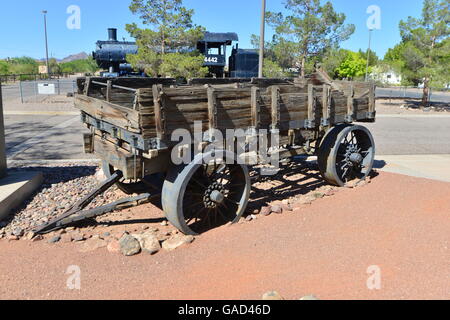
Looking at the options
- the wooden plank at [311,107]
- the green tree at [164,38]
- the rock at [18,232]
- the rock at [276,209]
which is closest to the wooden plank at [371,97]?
the wooden plank at [311,107]

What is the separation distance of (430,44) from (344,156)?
18921 mm

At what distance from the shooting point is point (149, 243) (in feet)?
14.5

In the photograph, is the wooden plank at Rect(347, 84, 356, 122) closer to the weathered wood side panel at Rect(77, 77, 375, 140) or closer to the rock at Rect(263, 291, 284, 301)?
the weathered wood side panel at Rect(77, 77, 375, 140)

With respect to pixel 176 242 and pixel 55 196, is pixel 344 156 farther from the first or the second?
pixel 55 196

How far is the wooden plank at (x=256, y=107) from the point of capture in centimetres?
490

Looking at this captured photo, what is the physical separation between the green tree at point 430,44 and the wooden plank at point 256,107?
63.4ft

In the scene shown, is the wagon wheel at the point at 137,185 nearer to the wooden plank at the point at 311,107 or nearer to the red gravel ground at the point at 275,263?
the red gravel ground at the point at 275,263

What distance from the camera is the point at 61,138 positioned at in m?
11.5

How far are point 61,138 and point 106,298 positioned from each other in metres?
9.09

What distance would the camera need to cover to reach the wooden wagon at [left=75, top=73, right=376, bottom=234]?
4.21 meters

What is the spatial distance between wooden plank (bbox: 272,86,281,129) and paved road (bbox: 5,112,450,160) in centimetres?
557

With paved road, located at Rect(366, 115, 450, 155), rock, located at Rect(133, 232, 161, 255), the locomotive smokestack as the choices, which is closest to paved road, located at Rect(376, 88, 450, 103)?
paved road, located at Rect(366, 115, 450, 155)

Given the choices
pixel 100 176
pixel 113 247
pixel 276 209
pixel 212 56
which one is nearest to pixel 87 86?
pixel 100 176

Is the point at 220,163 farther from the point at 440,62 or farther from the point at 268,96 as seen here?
the point at 440,62
